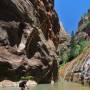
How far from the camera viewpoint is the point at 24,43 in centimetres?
5047

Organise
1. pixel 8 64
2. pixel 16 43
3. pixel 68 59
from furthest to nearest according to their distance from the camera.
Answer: pixel 68 59 < pixel 16 43 < pixel 8 64

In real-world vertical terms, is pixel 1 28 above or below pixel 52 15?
Result: below

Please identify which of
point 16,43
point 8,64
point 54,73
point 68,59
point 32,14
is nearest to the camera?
point 8,64

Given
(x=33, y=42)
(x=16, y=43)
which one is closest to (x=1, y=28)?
(x=16, y=43)

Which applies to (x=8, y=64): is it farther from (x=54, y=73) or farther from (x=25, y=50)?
(x=54, y=73)

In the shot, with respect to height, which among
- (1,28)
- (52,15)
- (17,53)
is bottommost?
(17,53)

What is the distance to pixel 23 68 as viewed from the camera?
159 ft

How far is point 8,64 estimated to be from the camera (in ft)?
153

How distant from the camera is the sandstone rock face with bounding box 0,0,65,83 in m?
47.5

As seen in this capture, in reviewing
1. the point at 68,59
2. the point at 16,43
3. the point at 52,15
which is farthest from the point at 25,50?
the point at 68,59

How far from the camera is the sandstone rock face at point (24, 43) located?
4747 cm

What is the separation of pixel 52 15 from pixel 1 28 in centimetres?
2105

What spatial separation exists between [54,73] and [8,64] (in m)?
15.9

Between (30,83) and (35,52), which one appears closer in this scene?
(30,83)
